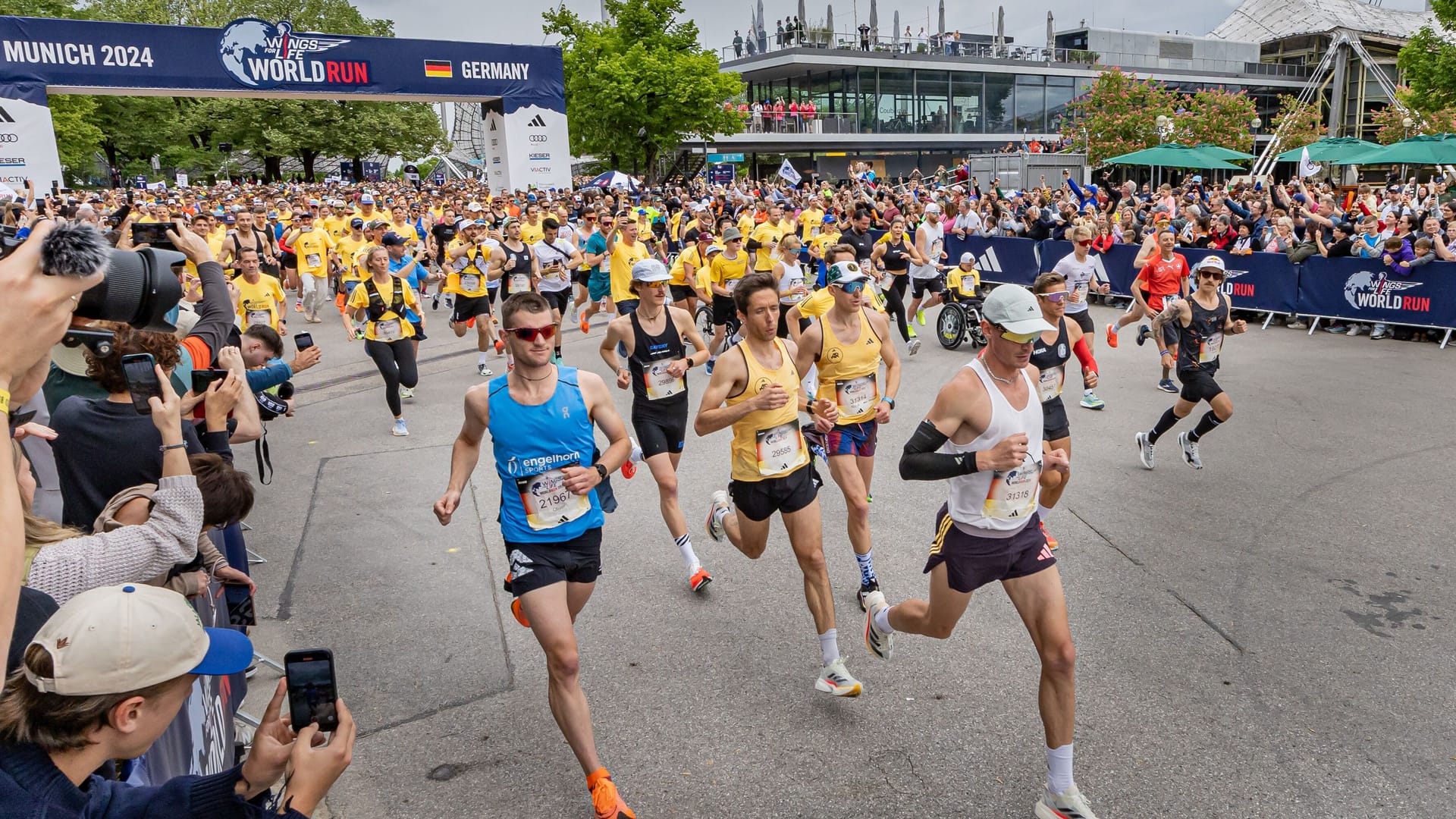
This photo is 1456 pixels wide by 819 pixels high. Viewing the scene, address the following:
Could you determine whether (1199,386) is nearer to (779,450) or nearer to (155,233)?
(779,450)

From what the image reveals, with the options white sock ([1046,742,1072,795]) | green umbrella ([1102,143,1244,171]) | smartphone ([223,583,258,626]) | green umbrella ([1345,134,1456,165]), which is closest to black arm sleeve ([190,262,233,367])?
smartphone ([223,583,258,626])

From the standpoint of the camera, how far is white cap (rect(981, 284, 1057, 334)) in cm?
391

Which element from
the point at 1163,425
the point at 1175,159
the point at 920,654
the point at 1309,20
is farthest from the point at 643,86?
the point at 1309,20

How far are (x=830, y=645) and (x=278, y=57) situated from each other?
104ft

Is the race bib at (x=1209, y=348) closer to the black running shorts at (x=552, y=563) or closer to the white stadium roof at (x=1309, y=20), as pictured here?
the black running shorts at (x=552, y=563)

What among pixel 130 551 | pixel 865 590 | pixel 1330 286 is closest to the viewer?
pixel 130 551

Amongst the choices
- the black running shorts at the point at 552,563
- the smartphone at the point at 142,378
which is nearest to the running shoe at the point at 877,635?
the black running shorts at the point at 552,563

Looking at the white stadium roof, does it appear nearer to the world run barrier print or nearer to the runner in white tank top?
the world run barrier print

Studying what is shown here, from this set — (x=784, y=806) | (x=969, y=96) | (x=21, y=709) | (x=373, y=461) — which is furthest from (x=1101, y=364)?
(x=969, y=96)

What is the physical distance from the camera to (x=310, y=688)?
2242 millimetres

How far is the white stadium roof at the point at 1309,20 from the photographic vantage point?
209 feet

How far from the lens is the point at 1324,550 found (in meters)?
6.38

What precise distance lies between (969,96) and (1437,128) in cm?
2850

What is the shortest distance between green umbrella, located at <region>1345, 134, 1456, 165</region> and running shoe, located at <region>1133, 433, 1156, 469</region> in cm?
1491
